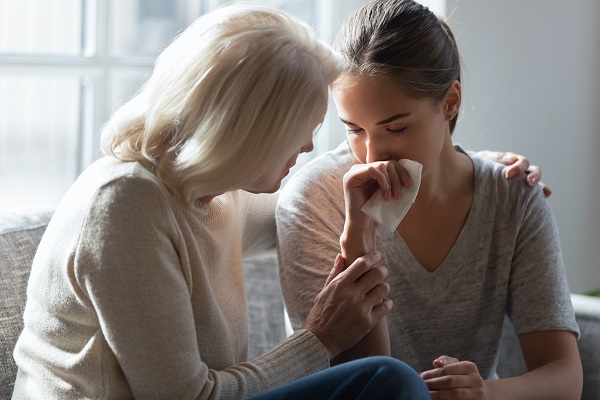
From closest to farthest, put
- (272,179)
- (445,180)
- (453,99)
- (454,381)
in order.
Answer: (272,179), (454,381), (453,99), (445,180)

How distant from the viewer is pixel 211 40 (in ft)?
4.25

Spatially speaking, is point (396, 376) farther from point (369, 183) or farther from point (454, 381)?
point (369, 183)

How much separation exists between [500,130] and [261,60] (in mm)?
1474

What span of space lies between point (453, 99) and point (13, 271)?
0.90 metres

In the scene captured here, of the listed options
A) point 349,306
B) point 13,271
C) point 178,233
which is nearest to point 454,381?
point 349,306

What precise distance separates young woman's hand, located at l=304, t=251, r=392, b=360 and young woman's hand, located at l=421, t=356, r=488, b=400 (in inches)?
5.3

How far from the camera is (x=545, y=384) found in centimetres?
162

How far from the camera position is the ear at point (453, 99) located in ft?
5.46

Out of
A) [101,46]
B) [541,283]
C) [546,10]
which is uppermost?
[546,10]

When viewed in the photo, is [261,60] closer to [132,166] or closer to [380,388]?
[132,166]

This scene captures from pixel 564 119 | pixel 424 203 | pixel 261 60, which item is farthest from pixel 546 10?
pixel 261 60

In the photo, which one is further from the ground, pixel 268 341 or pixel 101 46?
pixel 101 46

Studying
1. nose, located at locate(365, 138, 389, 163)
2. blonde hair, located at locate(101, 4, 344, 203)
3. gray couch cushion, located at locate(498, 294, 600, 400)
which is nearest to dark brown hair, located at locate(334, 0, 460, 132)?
nose, located at locate(365, 138, 389, 163)

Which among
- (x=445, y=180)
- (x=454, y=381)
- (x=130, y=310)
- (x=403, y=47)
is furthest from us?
Result: (x=445, y=180)
